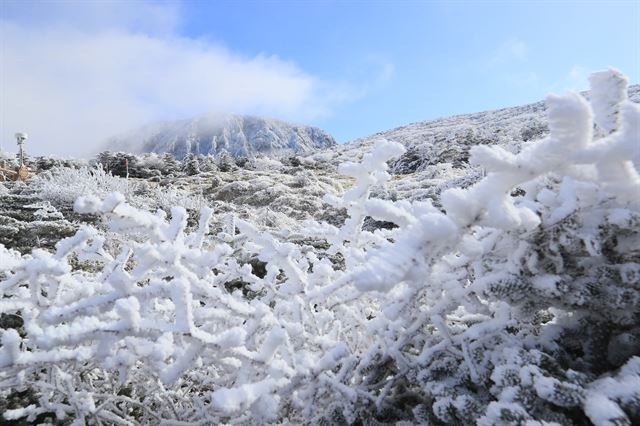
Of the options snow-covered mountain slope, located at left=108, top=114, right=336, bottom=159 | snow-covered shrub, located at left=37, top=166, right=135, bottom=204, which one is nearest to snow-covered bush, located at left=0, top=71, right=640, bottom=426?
snow-covered shrub, located at left=37, top=166, right=135, bottom=204

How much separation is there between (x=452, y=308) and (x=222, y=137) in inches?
5991

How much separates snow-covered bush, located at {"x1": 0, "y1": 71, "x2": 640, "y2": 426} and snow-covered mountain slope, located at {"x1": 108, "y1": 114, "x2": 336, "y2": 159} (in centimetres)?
13472

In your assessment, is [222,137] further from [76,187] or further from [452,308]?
[452,308]

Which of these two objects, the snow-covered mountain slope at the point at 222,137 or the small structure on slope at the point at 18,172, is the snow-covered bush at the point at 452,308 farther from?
the snow-covered mountain slope at the point at 222,137

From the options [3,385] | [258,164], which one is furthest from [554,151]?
[258,164]

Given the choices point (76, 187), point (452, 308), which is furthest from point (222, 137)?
point (452, 308)

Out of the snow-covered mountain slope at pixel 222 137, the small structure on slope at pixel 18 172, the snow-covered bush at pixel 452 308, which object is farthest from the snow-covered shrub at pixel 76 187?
the snow-covered mountain slope at pixel 222 137

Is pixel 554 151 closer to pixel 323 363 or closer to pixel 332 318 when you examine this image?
pixel 323 363

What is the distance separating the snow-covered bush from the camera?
1.13 m

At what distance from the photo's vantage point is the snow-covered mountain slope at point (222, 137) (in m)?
140

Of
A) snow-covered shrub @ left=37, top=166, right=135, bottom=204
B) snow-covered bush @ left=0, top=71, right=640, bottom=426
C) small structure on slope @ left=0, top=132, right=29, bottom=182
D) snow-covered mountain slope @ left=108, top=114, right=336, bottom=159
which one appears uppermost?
snow-covered mountain slope @ left=108, top=114, right=336, bottom=159

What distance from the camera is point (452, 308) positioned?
5.08ft

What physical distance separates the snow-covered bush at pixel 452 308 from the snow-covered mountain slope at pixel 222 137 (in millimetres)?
134717

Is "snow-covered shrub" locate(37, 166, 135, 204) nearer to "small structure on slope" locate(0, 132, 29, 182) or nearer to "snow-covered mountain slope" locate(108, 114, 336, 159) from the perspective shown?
"small structure on slope" locate(0, 132, 29, 182)
